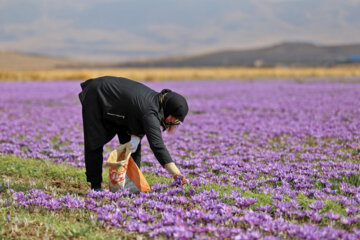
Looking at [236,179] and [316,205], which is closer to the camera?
[316,205]

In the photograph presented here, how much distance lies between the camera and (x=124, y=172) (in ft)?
21.2

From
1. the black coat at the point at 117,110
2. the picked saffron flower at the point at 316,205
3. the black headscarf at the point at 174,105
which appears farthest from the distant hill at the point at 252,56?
the picked saffron flower at the point at 316,205

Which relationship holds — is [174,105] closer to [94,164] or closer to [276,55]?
[94,164]

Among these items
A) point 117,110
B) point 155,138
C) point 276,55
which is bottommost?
point 155,138

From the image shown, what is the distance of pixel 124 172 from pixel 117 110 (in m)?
0.99

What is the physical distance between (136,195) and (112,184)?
0.42 m

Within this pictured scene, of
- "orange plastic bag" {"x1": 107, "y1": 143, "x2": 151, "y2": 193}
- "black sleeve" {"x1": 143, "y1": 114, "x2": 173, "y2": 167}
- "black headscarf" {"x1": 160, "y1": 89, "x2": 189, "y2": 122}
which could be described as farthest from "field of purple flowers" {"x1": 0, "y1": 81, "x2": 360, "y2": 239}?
"black headscarf" {"x1": 160, "y1": 89, "x2": 189, "y2": 122}

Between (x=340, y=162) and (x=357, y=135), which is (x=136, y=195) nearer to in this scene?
(x=340, y=162)

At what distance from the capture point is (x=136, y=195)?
21.5ft


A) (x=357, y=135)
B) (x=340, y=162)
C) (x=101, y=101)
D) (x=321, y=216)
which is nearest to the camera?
(x=321, y=216)

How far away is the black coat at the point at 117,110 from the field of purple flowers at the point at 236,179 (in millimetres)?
899

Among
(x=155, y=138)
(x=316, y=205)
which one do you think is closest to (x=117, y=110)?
(x=155, y=138)

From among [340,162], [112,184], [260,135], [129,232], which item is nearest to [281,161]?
[340,162]

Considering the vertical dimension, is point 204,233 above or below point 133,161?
below
